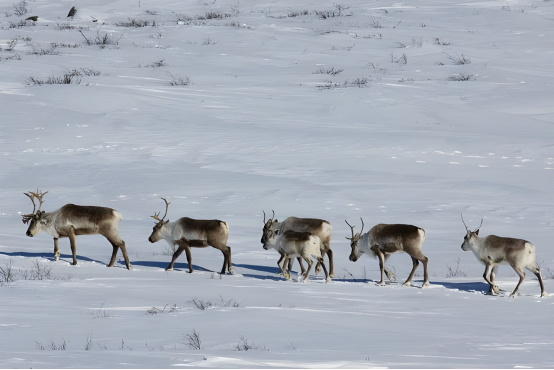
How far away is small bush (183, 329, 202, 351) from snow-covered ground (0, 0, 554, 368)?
100 mm

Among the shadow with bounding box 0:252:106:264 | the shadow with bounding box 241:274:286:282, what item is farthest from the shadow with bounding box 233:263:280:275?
the shadow with bounding box 0:252:106:264

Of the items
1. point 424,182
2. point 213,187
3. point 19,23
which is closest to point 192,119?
point 213,187

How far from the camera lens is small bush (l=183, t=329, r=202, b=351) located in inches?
242

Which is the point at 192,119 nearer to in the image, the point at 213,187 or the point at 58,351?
the point at 213,187

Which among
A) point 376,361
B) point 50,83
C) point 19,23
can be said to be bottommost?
point 376,361

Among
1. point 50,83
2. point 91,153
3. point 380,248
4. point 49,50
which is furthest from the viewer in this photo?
point 49,50

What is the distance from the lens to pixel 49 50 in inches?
1259

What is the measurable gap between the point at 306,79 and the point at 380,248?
17562mm

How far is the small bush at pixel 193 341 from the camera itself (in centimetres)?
616

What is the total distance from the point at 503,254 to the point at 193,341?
5204 millimetres

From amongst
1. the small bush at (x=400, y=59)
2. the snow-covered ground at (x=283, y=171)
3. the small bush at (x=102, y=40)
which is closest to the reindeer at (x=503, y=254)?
the snow-covered ground at (x=283, y=171)

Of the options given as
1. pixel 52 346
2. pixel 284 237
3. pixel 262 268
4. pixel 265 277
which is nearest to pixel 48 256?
pixel 262 268

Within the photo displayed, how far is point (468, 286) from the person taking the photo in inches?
413

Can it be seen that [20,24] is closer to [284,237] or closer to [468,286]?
[284,237]
